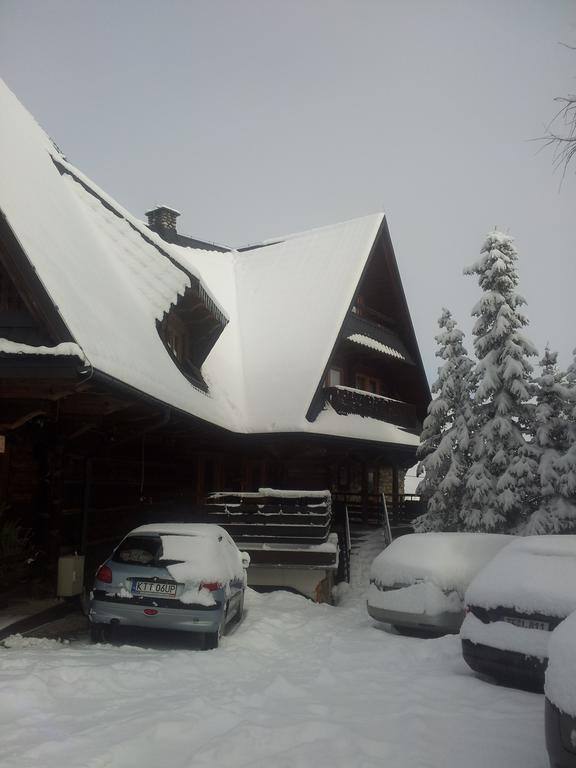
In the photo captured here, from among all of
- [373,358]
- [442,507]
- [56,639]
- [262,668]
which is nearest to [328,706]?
[262,668]

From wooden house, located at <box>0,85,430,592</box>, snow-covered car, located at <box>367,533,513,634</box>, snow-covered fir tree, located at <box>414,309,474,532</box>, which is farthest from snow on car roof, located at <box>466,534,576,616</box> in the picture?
snow-covered fir tree, located at <box>414,309,474,532</box>

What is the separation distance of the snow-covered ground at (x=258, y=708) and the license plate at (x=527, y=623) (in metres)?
0.62

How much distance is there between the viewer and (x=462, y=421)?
16.4 meters

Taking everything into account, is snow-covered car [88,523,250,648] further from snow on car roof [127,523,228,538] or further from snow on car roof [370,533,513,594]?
snow on car roof [370,533,513,594]

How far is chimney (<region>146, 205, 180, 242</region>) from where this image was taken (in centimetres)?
2467

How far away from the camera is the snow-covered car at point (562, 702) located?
3.36 m

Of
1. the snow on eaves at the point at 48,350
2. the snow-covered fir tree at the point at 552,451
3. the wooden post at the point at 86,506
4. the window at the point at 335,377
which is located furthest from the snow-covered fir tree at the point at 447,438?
the snow on eaves at the point at 48,350

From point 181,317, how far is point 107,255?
2965 mm

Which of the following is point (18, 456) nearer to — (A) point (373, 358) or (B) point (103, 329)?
(B) point (103, 329)

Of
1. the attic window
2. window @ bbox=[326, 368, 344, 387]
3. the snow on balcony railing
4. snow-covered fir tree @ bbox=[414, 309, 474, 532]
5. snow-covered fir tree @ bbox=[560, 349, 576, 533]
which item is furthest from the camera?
window @ bbox=[326, 368, 344, 387]

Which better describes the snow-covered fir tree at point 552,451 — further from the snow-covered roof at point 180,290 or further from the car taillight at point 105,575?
the car taillight at point 105,575

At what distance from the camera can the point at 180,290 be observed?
1462 centimetres

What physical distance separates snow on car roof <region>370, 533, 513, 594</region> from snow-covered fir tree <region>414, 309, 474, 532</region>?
616cm

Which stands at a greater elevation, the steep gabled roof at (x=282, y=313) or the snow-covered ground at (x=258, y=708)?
the steep gabled roof at (x=282, y=313)
